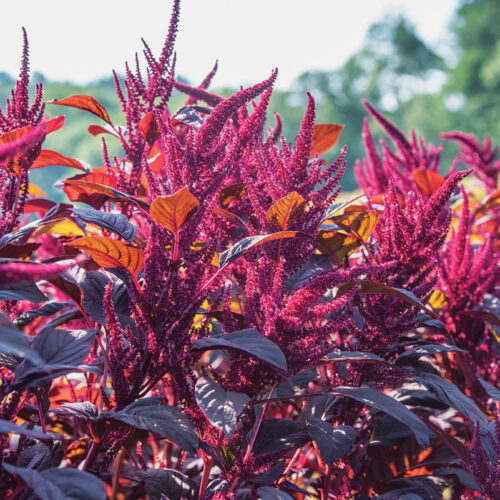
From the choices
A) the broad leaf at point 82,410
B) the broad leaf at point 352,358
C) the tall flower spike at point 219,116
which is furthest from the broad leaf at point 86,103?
the broad leaf at point 352,358

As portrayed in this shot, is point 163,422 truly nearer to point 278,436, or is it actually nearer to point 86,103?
point 278,436

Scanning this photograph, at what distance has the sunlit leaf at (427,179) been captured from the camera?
1.92 meters

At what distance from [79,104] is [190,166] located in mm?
631

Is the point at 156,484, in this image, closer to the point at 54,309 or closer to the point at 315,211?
the point at 54,309

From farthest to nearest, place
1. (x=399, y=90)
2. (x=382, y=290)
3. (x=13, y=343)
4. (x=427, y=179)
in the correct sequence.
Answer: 1. (x=399, y=90)
2. (x=427, y=179)
3. (x=382, y=290)
4. (x=13, y=343)

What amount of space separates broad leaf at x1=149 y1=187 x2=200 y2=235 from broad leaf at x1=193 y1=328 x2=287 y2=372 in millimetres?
228

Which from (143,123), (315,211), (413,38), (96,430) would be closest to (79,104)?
(143,123)

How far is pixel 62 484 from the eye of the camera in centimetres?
69

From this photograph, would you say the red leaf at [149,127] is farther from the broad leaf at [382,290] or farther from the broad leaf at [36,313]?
the broad leaf at [382,290]

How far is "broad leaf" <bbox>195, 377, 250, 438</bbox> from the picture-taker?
745 mm

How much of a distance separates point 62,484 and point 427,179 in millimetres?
1723

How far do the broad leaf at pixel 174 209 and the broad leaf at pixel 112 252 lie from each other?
112 millimetres

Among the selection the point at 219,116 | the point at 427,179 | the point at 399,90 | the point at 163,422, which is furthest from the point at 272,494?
the point at 399,90

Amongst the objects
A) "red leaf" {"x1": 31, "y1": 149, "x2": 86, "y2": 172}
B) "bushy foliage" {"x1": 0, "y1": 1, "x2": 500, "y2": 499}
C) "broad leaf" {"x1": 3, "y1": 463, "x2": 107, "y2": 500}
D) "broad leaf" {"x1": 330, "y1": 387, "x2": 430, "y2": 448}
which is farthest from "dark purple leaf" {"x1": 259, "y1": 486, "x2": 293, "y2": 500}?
"red leaf" {"x1": 31, "y1": 149, "x2": 86, "y2": 172}
